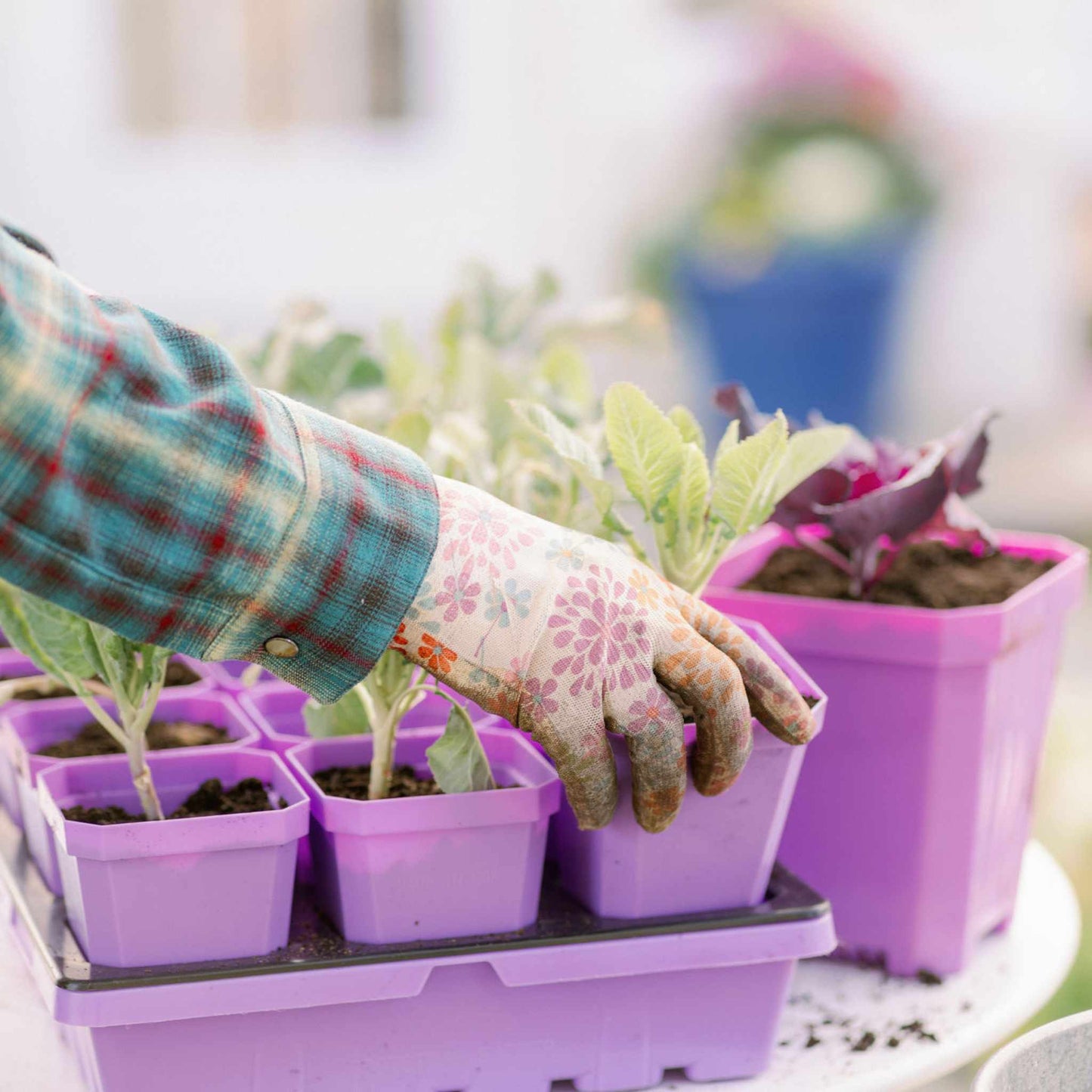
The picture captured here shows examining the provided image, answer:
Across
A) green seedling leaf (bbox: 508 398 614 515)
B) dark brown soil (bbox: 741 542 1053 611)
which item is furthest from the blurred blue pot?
green seedling leaf (bbox: 508 398 614 515)

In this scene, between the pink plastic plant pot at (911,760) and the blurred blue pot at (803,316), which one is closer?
the pink plastic plant pot at (911,760)

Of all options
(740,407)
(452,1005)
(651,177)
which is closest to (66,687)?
(452,1005)

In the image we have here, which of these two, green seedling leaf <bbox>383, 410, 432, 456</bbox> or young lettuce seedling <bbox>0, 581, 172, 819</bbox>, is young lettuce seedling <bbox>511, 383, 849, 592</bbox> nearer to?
green seedling leaf <bbox>383, 410, 432, 456</bbox>

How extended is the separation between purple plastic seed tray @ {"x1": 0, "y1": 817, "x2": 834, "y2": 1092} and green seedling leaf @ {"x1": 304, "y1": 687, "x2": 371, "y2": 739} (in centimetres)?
11

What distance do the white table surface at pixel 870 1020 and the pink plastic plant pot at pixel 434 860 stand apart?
155 mm

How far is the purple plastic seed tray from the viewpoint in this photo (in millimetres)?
732

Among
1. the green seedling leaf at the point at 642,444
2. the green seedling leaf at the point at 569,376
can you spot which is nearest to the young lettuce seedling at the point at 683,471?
the green seedling leaf at the point at 642,444

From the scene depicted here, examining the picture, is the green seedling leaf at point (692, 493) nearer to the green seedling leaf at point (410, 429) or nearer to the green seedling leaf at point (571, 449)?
the green seedling leaf at point (571, 449)

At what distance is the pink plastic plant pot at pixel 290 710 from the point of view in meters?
0.95

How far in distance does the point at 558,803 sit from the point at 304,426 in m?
0.26

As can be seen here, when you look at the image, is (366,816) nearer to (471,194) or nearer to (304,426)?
(304,426)

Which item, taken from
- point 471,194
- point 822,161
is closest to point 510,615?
point 822,161

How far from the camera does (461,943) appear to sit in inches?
30.4

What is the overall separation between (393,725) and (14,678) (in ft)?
1.40
